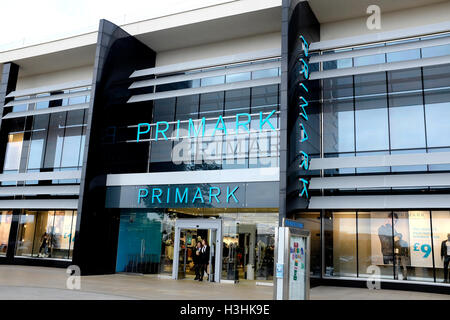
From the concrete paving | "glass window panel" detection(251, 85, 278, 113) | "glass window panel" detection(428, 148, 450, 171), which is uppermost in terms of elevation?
"glass window panel" detection(251, 85, 278, 113)

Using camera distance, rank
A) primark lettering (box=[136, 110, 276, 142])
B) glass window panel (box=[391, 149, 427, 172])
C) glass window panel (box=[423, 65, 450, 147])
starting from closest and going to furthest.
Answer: glass window panel (box=[391, 149, 427, 172]) < glass window panel (box=[423, 65, 450, 147]) < primark lettering (box=[136, 110, 276, 142])

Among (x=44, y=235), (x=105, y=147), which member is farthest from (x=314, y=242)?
(x=44, y=235)

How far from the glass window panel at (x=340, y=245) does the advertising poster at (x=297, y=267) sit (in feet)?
23.2

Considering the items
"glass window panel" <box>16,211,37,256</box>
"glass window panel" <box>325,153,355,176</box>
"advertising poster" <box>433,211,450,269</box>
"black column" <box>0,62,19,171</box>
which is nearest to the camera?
"advertising poster" <box>433,211,450,269</box>

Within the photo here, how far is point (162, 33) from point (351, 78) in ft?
31.4

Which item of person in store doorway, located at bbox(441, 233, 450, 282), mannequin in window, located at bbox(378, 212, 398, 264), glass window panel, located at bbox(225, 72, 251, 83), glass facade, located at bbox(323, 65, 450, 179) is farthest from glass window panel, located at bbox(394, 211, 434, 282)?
glass window panel, located at bbox(225, 72, 251, 83)

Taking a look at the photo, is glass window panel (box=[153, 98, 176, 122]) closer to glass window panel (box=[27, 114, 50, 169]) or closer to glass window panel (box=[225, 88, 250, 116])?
glass window panel (box=[225, 88, 250, 116])

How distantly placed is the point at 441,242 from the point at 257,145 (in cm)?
846

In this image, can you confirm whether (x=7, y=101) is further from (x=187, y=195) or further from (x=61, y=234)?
(x=187, y=195)

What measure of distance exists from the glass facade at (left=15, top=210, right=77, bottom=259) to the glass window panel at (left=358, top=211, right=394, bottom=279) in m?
15.6

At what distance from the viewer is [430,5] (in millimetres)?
18438

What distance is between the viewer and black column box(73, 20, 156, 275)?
20.2 metres

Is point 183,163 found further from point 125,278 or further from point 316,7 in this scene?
point 316,7

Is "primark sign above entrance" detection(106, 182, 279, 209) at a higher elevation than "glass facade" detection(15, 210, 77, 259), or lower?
higher
